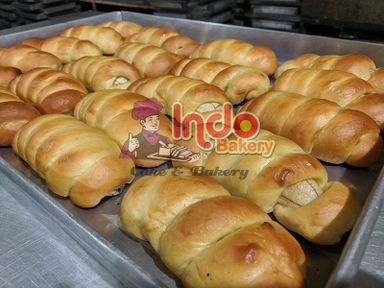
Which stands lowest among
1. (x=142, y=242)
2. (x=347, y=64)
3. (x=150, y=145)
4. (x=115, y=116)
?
(x=142, y=242)

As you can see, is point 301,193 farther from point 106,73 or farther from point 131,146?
point 106,73

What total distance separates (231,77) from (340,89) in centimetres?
71

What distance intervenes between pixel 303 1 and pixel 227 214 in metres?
4.29

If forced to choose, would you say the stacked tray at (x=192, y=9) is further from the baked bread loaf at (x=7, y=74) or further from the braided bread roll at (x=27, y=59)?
the baked bread loaf at (x=7, y=74)

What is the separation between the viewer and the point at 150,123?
6.64 ft

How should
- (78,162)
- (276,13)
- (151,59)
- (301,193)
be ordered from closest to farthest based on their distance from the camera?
1. (301,193)
2. (78,162)
3. (151,59)
4. (276,13)

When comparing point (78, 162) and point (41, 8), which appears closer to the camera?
point (78, 162)

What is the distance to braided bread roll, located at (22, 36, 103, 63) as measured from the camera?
3209 millimetres

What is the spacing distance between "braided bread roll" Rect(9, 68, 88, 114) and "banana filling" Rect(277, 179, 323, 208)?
152cm

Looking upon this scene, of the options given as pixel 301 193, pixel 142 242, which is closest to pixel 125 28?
pixel 142 242

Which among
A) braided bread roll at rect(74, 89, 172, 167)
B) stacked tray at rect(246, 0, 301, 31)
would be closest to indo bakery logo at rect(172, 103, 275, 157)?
braided bread roll at rect(74, 89, 172, 167)

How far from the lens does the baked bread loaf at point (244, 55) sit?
9.00ft

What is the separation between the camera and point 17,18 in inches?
233

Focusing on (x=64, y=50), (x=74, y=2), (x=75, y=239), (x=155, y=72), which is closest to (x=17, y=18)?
(x=74, y=2)
